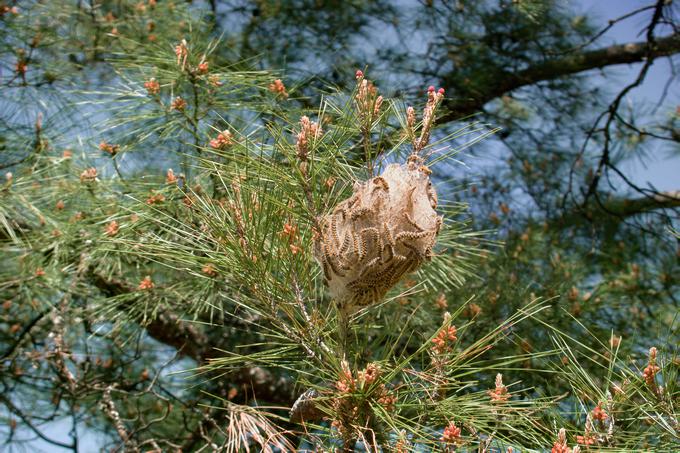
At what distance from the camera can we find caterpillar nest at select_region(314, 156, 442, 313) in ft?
2.65

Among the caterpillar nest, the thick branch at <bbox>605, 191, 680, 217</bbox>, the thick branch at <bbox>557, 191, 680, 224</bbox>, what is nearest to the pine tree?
the caterpillar nest

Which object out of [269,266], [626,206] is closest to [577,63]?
[626,206]

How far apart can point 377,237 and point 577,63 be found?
181 cm

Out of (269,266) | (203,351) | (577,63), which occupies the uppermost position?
(269,266)

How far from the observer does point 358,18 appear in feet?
7.80

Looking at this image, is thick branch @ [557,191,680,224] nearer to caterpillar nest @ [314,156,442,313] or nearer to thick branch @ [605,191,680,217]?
thick branch @ [605,191,680,217]

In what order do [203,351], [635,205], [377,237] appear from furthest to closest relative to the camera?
[635,205] → [203,351] → [377,237]

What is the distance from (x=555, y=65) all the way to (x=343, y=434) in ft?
5.85

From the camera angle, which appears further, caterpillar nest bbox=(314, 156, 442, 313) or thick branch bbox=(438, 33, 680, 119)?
thick branch bbox=(438, 33, 680, 119)

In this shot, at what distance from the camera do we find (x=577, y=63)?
2439 millimetres

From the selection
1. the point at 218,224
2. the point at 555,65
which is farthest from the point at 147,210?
the point at 555,65

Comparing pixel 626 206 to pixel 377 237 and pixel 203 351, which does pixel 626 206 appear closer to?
pixel 203 351

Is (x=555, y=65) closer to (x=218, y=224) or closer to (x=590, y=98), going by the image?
(x=590, y=98)

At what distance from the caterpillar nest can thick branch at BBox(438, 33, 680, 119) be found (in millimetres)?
1428
